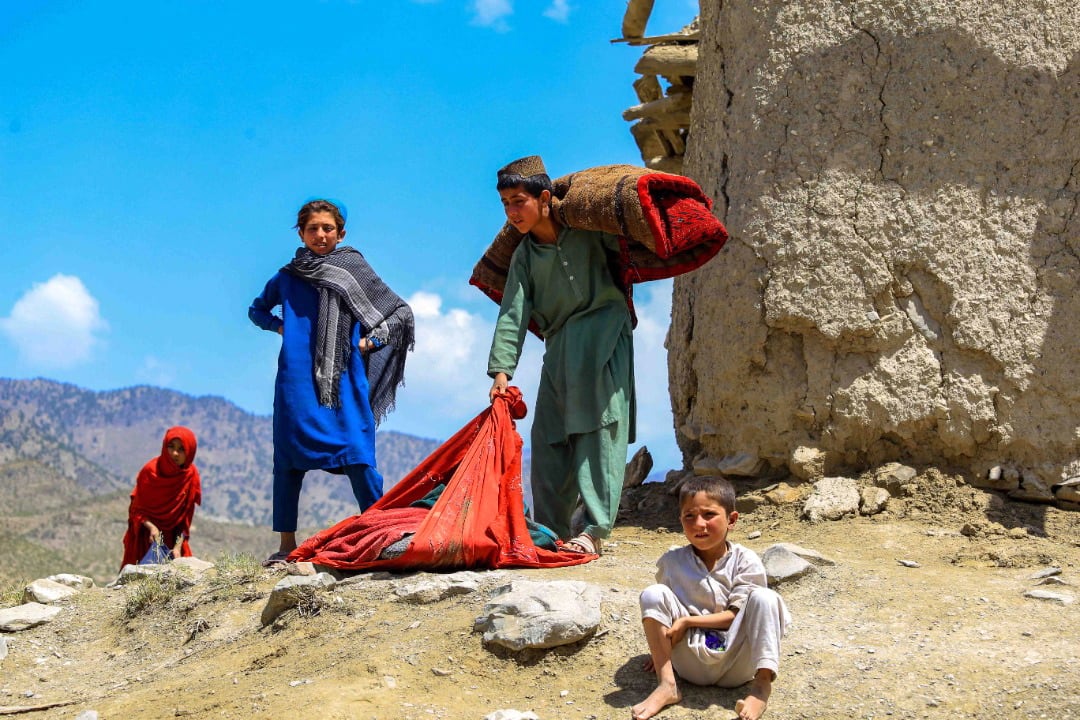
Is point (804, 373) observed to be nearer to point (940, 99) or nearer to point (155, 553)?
point (940, 99)

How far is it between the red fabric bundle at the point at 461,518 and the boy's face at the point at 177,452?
2600 mm

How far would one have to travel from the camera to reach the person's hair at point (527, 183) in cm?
482

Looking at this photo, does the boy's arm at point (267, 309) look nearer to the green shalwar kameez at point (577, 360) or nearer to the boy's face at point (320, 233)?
the boy's face at point (320, 233)

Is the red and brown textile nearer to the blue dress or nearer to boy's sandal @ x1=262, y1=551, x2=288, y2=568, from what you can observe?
the blue dress

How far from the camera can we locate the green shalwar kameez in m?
4.89

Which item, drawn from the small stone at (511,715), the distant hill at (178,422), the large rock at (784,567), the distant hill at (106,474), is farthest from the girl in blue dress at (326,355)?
the distant hill at (178,422)

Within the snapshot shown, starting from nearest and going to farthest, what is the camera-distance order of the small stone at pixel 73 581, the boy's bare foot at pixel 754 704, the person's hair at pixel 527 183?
the boy's bare foot at pixel 754 704
the person's hair at pixel 527 183
the small stone at pixel 73 581

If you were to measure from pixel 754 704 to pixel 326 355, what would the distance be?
3.00m

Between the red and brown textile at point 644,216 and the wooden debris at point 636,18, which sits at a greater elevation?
the wooden debris at point 636,18

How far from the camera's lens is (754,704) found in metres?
Result: 3.12

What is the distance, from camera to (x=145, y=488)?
722cm

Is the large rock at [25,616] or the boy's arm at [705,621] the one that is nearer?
the boy's arm at [705,621]

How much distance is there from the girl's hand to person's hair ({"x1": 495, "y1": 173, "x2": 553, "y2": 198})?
75cm

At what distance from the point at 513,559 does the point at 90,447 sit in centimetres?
17401
